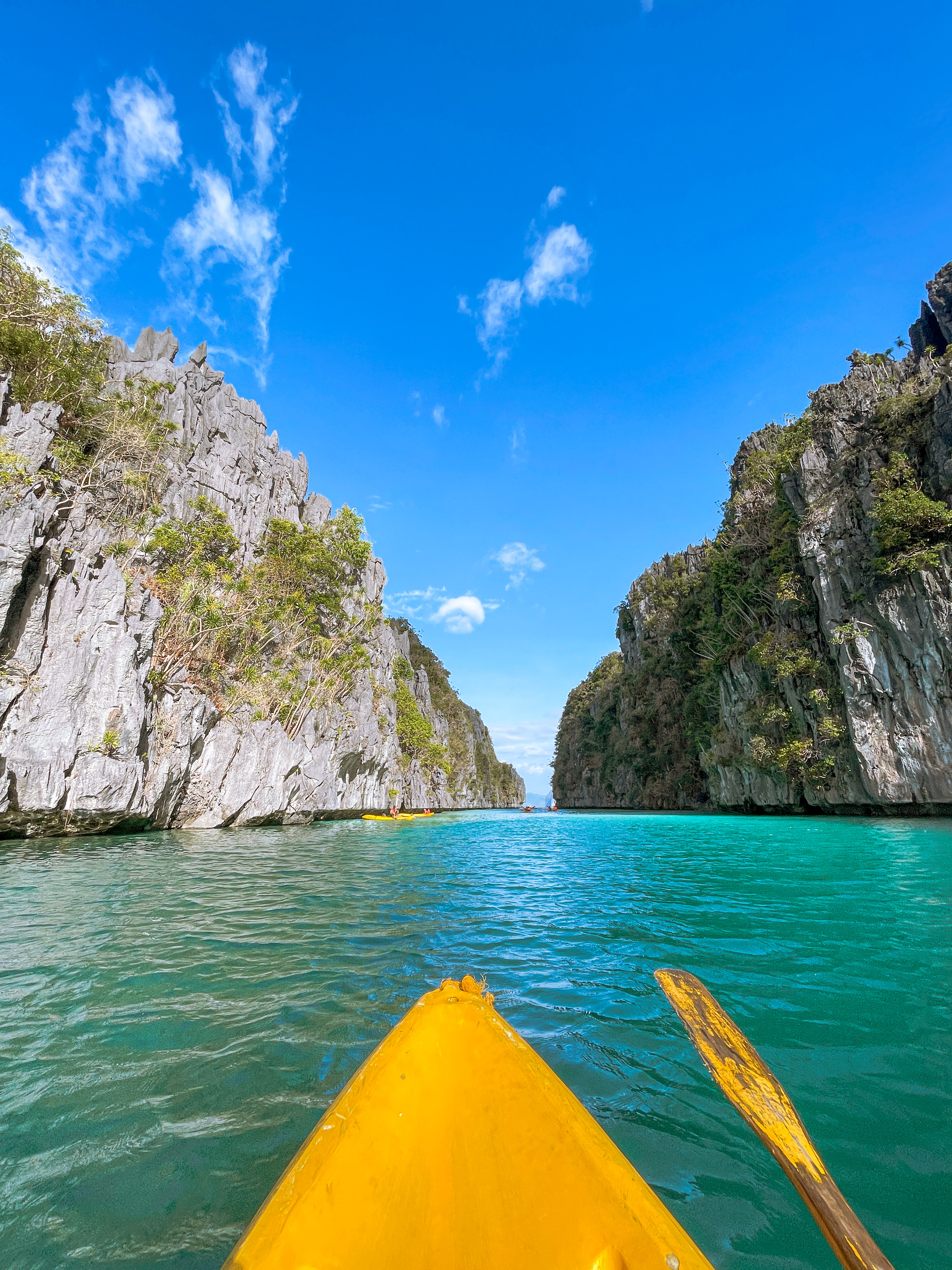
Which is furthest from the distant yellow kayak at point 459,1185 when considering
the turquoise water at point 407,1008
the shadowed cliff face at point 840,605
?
the shadowed cliff face at point 840,605

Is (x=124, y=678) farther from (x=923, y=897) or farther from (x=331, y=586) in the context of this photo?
(x=923, y=897)

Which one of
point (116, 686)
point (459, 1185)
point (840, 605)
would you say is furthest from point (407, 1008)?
point (840, 605)

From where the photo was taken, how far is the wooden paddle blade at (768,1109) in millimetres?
1627

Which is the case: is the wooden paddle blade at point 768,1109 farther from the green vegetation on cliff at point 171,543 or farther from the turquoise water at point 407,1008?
the green vegetation on cliff at point 171,543

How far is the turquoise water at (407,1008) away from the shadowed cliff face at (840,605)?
46.4 feet

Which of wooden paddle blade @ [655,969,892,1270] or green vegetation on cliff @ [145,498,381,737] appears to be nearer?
wooden paddle blade @ [655,969,892,1270]

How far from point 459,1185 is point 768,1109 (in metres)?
1.70

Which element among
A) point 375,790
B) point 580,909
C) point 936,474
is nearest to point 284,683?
point 375,790

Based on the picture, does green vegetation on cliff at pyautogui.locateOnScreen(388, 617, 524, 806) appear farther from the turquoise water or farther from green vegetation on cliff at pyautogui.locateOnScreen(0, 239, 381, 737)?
the turquoise water

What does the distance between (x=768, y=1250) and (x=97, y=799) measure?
1736 centimetres

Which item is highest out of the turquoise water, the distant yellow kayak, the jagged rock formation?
the jagged rock formation

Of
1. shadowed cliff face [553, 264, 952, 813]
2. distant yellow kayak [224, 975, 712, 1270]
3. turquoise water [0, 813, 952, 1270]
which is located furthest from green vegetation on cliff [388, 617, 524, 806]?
distant yellow kayak [224, 975, 712, 1270]

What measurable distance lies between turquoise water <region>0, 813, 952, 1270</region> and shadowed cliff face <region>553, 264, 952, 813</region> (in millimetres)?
14132

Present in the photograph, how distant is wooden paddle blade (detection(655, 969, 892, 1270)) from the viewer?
5.34 ft
